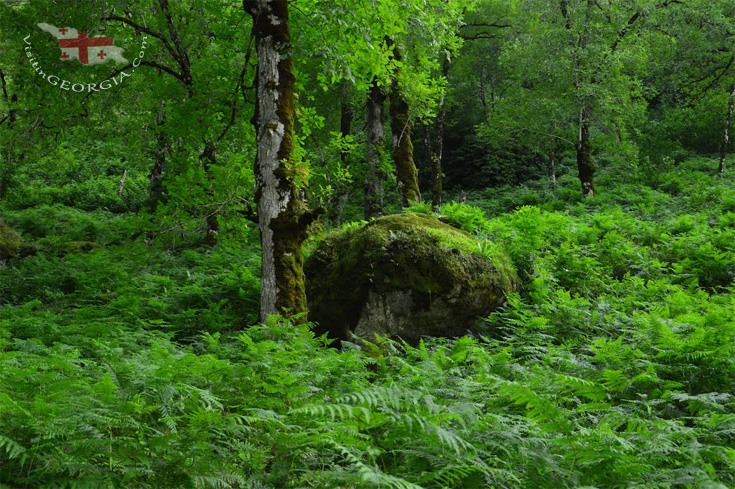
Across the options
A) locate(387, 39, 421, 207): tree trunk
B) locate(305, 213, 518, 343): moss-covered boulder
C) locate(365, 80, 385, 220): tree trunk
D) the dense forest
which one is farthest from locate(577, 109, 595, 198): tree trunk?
locate(305, 213, 518, 343): moss-covered boulder

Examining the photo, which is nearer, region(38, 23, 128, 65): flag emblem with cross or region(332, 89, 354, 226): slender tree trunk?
region(38, 23, 128, 65): flag emblem with cross

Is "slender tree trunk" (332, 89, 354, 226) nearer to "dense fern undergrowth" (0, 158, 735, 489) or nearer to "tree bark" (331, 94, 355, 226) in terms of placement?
"tree bark" (331, 94, 355, 226)

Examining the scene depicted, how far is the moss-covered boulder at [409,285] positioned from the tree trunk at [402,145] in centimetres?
673

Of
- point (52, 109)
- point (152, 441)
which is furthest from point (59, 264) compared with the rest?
point (152, 441)

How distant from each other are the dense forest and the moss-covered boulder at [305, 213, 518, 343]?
0.11ft

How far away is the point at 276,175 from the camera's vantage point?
23.1ft

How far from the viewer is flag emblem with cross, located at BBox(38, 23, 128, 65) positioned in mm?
11320

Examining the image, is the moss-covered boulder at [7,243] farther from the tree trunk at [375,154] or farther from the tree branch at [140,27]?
the tree trunk at [375,154]

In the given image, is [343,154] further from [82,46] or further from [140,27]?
[82,46]

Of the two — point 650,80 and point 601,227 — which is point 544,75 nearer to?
point 601,227

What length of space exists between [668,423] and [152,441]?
3.45 m

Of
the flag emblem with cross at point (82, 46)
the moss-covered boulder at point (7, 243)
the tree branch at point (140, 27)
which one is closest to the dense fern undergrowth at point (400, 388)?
the moss-covered boulder at point (7, 243)

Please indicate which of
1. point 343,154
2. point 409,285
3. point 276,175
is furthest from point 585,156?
Result: point 276,175

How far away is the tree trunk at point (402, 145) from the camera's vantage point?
1475 cm
